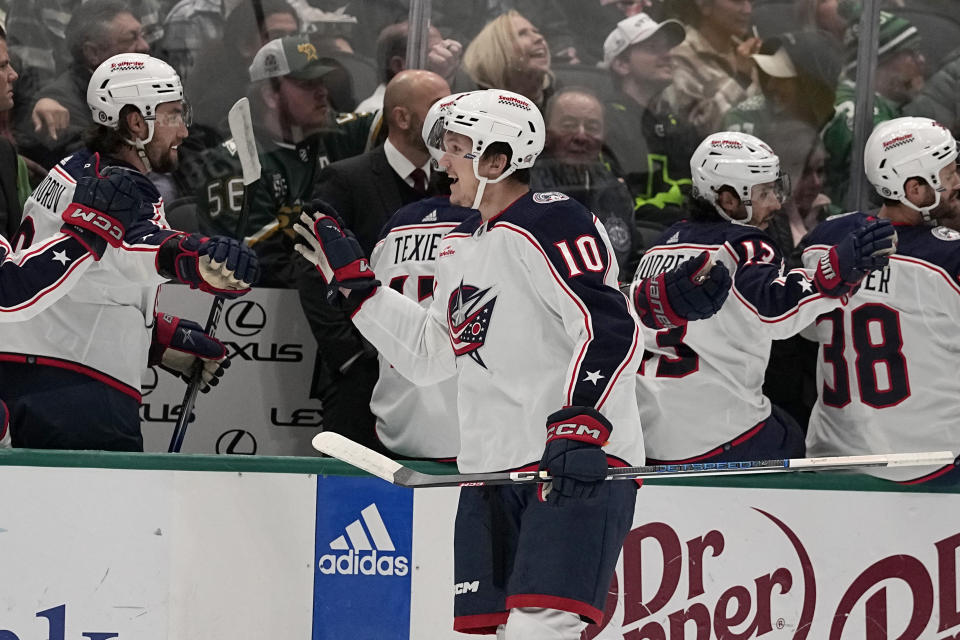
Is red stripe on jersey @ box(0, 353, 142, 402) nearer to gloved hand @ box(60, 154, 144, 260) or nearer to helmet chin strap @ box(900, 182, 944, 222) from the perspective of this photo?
gloved hand @ box(60, 154, 144, 260)

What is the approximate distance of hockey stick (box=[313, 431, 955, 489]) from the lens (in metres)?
3.01

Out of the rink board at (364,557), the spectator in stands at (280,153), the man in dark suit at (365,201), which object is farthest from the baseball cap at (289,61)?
the rink board at (364,557)

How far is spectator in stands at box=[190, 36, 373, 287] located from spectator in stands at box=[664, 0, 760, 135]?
115 centimetres

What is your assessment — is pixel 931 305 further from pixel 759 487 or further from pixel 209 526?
pixel 209 526

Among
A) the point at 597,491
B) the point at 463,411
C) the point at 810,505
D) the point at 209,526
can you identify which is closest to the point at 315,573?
the point at 209,526

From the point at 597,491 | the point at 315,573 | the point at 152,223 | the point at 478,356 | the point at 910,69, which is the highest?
the point at 910,69

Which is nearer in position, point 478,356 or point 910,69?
point 478,356

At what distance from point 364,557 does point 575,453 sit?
1163 millimetres

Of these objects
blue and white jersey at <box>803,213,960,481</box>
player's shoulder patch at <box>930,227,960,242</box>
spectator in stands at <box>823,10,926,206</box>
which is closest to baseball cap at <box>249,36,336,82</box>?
spectator in stands at <box>823,10,926,206</box>

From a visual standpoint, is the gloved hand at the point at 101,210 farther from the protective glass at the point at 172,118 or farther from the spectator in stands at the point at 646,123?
the spectator in stands at the point at 646,123

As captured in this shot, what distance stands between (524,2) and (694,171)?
946 millimetres

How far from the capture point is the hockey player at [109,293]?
12.4 feet

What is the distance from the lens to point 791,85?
5.14 meters

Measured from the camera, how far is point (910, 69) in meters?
5.10
